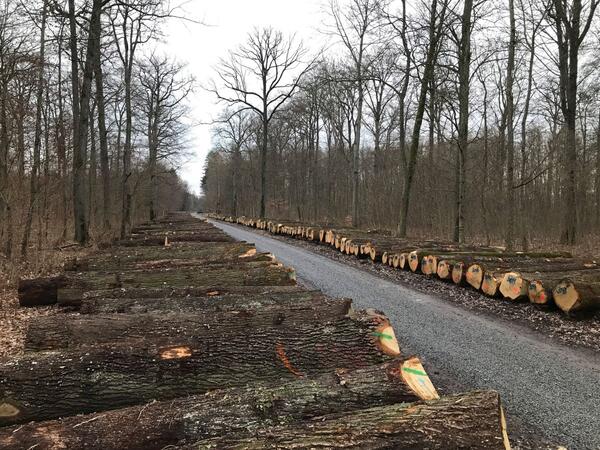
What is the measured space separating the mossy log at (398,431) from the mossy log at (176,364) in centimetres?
78

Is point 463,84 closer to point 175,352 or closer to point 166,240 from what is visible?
point 166,240

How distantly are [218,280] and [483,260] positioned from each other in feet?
18.0

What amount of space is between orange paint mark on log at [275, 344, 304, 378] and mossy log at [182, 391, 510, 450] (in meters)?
0.77

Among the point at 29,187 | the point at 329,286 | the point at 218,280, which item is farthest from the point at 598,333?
the point at 29,187

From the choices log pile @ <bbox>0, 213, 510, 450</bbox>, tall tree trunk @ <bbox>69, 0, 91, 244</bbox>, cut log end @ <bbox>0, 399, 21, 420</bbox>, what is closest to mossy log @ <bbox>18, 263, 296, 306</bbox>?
log pile @ <bbox>0, 213, 510, 450</bbox>

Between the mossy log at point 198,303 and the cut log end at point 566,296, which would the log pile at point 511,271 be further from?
the mossy log at point 198,303

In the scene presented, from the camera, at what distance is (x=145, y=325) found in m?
3.97

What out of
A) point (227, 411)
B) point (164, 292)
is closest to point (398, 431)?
point (227, 411)

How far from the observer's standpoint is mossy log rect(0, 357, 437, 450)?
91.8 inches

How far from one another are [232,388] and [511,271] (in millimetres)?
6297

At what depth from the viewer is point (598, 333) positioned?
5.73m

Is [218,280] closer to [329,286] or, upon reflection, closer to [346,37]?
[329,286]

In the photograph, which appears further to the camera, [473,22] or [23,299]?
[473,22]

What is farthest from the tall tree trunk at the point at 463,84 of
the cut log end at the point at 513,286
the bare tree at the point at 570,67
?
the cut log end at the point at 513,286
